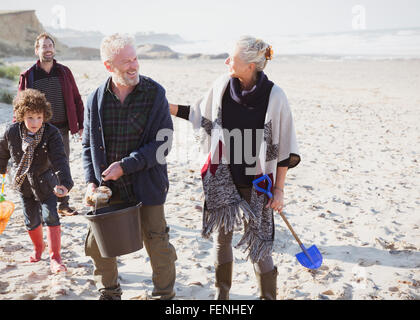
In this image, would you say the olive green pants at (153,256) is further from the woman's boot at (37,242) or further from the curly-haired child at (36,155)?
the woman's boot at (37,242)

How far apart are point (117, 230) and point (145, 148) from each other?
0.53 meters

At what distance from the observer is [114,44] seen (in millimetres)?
2549

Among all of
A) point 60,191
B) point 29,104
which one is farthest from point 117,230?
point 29,104

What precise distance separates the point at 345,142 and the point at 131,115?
620 centimetres

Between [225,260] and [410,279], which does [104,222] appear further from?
[410,279]

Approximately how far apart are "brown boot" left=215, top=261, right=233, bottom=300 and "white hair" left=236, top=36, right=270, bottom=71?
1.41 m

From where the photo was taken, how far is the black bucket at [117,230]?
101 inches

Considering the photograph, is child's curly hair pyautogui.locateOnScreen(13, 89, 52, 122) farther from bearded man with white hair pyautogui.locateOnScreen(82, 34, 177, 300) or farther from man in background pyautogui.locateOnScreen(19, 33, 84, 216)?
man in background pyautogui.locateOnScreen(19, 33, 84, 216)

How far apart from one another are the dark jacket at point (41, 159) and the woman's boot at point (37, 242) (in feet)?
1.19

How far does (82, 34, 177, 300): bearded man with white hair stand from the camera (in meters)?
2.62

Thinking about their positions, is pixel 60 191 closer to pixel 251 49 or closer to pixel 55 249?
pixel 55 249

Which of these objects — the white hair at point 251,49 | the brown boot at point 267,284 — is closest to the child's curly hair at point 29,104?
the white hair at point 251,49

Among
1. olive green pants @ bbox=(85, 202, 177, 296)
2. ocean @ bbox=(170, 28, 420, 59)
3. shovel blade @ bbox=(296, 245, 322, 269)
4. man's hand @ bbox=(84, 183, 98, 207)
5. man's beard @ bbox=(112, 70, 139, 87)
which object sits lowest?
shovel blade @ bbox=(296, 245, 322, 269)

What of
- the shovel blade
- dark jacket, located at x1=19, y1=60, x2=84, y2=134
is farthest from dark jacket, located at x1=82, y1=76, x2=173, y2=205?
dark jacket, located at x1=19, y1=60, x2=84, y2=134
